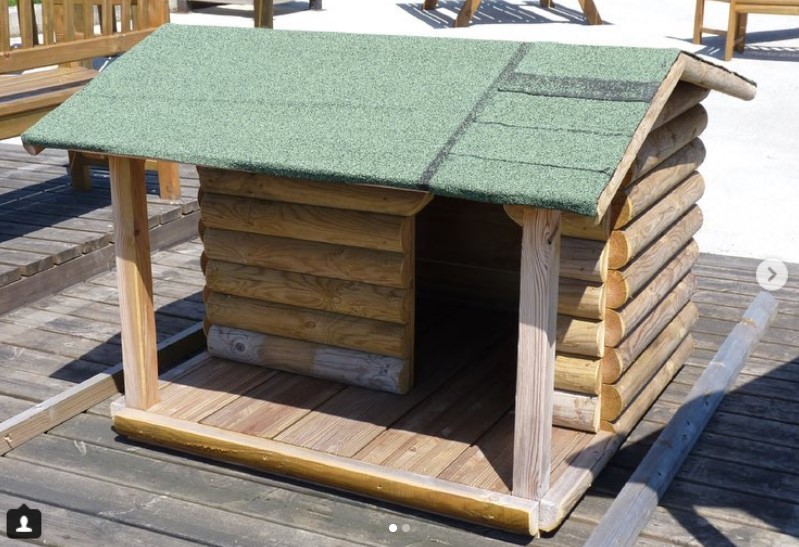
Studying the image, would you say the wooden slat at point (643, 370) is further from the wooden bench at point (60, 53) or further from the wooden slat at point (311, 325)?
the wooden bench at point (60, 53)

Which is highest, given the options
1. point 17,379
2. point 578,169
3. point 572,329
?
point 578,169

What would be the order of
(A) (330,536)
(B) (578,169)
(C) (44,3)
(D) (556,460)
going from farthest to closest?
(C) (44,3), (D) (556,460), (A) (330,536), (B) (578,169)

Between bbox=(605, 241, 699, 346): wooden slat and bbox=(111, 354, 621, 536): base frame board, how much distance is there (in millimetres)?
443

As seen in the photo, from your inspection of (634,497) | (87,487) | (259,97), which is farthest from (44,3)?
(634,497)

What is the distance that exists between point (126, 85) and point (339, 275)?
120 cm

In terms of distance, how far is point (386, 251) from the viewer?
15.6 feet

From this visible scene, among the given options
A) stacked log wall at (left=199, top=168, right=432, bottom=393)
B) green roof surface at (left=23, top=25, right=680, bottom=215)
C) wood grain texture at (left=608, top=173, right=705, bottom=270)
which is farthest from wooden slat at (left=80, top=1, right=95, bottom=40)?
wood grain texture at (left=608, top=173, right=705, bottom=270)

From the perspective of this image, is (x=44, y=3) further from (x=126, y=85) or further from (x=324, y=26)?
(x=324, y=26)

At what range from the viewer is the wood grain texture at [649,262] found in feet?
14.8

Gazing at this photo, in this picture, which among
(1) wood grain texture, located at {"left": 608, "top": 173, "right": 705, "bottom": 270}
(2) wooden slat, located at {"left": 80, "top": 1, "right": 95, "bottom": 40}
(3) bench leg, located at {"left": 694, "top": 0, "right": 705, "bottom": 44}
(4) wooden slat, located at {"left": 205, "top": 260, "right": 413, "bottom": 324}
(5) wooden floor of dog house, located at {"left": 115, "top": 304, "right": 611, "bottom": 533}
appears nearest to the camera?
(5) wooden floor of dog house, located at {"left": 115, "top": 304, "right": 611, "bottom": 533}

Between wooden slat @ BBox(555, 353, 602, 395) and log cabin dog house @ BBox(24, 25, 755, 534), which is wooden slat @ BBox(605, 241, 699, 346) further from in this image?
wooden slat @ BBox(555, 353, 602, 395)

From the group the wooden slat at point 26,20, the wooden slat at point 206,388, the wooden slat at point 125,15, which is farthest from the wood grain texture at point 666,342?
the wooden slat at point 125,15

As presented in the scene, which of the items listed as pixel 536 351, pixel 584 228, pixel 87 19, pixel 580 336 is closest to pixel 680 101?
pixel 584 228

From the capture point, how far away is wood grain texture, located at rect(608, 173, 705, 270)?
176 inches
